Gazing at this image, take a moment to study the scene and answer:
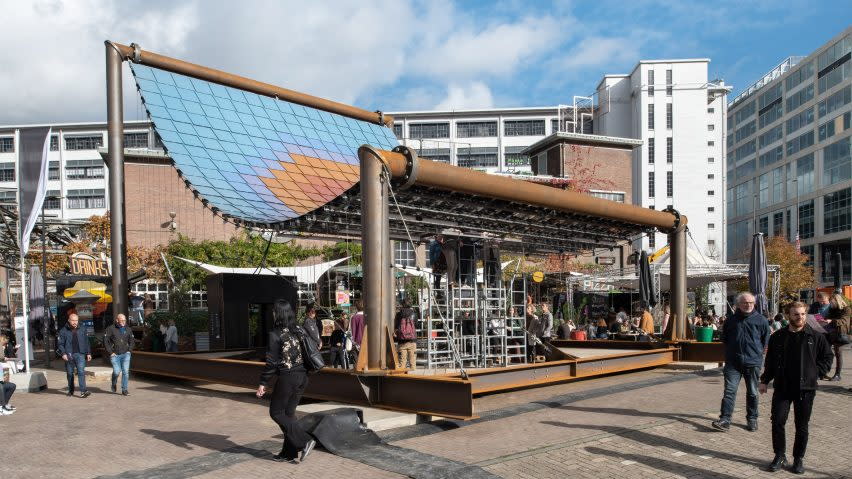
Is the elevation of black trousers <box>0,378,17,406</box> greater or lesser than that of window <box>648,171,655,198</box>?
lesser

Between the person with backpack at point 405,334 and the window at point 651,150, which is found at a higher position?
the window at point 651,150

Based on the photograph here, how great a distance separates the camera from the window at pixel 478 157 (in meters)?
95.8

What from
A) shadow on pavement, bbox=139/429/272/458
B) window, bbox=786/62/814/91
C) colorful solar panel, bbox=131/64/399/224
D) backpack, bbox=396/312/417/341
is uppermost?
window, bbox=786/62/814/91

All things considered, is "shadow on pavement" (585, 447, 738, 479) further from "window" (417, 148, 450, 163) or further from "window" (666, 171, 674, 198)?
"window" (417, 148, 450, 163)

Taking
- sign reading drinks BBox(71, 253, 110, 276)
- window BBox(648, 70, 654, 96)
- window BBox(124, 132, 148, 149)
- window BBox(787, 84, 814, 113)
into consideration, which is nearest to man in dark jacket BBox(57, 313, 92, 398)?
→ sign reading drinks BBox(71, 253, 110, 276)

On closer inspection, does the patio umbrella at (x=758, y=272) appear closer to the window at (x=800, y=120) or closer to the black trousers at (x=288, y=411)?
the black trousers at (x=288, y=411)

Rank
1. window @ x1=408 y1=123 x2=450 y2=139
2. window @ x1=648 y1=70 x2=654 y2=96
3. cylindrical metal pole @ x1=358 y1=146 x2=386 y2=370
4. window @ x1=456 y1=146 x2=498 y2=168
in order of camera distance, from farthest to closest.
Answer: window @ x1=408 y1=123 x2=450 y2=139, window @ x1=456 y1=146 x2=498 y2=168, window @ x1=648 y1=70 x2=654 y2=96, cylindrical metal pole @ x1=358 y1=146 x2=386 y2=370

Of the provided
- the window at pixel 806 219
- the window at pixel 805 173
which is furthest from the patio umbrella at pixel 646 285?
the window at pixel 805 173

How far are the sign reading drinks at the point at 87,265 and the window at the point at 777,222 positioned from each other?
71.3 m

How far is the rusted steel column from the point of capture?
10328 mm

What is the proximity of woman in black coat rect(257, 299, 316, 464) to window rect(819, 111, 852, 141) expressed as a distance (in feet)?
234

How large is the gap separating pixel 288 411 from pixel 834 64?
250ft

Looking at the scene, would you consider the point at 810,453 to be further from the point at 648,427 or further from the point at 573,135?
the point at 573,135

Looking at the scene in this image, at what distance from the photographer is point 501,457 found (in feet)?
26.4
